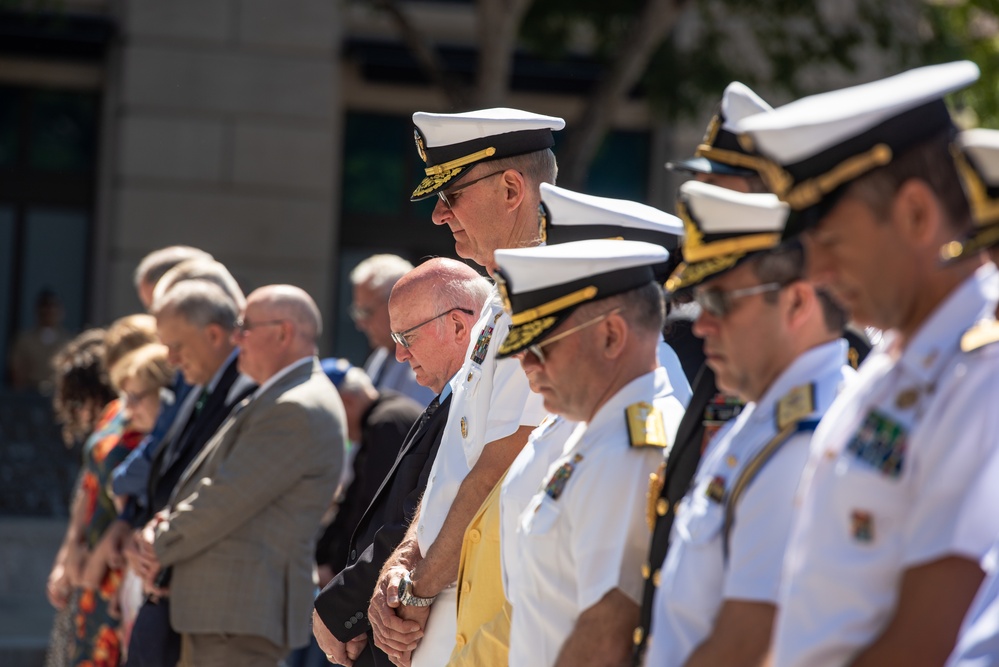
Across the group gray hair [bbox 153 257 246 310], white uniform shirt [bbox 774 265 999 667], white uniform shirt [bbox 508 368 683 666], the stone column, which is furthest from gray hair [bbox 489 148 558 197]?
the stone column

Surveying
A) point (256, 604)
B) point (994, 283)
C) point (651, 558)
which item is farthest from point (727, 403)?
point (256, 604)

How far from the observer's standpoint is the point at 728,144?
9.14 ft

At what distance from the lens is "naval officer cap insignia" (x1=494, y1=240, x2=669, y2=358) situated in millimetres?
2828

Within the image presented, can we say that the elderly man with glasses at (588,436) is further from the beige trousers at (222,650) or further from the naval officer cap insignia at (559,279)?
the beige trousers at (222,650)

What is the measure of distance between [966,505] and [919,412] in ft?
0.54

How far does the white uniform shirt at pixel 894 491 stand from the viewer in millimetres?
1966

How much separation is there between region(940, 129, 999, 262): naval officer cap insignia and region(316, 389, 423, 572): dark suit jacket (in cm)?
406

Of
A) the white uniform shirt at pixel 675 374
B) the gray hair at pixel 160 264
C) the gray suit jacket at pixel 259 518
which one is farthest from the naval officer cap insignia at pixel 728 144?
the gray hair at pixel 160 264

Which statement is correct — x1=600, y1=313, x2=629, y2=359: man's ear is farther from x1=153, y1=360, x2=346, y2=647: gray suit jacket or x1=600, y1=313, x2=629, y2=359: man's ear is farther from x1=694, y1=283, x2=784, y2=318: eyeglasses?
x1=153, y1=360, x2=346, y2=647: gray suit jacket

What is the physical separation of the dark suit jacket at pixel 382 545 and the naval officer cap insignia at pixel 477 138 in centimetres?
69

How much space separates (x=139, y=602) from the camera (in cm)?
598

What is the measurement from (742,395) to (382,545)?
197cm

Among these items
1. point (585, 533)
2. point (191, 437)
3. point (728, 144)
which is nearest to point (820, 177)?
point (728, 144)

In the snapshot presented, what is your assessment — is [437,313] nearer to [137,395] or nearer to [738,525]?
[738,525]
